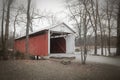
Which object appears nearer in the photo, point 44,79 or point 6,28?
point 44,79

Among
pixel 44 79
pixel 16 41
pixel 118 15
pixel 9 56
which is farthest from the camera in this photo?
pixel 16 41

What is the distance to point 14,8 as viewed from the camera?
536cm

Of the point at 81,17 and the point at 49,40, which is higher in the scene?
the point at 81,17

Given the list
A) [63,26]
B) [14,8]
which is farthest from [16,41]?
[14,8]

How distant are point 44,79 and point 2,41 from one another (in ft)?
9.81

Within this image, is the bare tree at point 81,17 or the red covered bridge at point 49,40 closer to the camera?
the bare tree at point 81,17

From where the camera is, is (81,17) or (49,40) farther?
(49,40)

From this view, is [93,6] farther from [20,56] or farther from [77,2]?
[20,56]

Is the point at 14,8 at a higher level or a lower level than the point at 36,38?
higher

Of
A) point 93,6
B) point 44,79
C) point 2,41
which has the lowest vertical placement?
point 44,79

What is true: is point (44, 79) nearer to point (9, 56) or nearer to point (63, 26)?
point (9, 56)

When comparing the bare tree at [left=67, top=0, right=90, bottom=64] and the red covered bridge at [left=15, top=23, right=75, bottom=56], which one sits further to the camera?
the red covered bridge at [left=15, top=23, right=75, bottom=56]

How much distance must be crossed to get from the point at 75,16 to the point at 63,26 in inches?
92.3

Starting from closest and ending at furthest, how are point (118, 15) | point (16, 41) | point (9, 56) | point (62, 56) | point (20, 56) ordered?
point (118, 15)
point (9, 56)
point (20, 56)
point (62, 56)
point (16, 41)
